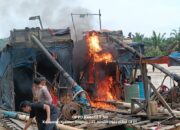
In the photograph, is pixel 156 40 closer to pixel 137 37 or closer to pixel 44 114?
pixel 137 37

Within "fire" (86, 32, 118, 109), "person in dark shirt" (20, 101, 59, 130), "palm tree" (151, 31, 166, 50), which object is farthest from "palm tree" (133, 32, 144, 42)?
"person in dark shirt" (20, 101, 59, 130)

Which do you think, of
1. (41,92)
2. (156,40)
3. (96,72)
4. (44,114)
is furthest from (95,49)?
(156,40)

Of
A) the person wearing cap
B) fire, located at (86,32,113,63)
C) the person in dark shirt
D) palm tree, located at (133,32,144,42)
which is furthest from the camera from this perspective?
palm tree, located at (133,32,144,42)

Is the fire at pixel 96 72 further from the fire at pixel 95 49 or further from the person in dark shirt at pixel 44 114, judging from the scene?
the person in dark shirt at pixel 44 114

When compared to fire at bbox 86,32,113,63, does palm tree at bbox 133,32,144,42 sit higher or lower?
higher

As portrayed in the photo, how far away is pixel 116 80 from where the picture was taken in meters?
17.8

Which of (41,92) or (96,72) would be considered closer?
(41,92)

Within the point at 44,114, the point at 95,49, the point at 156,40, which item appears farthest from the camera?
the point at 156,40

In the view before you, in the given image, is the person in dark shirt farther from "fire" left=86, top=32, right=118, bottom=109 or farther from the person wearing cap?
"fire" left=86, top=32, right=118, bottom=109

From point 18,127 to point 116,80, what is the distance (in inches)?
288

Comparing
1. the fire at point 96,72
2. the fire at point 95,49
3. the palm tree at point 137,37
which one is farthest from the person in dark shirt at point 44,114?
the palm tree at point 137,37

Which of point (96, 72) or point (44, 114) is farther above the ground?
point (96, 72)

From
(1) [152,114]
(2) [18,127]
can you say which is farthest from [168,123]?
(2) [18,127]

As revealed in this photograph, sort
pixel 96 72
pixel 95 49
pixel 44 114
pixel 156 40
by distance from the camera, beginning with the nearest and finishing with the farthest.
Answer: pixel 44 114
pixel 95 49
pixel 96 72
pixel 156 40
